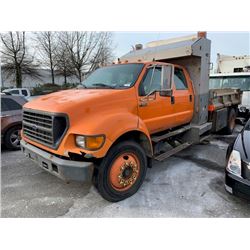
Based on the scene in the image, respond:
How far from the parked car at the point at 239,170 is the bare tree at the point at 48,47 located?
72.9 ft

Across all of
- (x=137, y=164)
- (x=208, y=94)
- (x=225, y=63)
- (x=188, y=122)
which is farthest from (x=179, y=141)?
(x=225, y=63)

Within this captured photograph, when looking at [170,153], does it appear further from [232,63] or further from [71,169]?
[232,63]

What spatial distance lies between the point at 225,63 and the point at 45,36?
59.5 ft

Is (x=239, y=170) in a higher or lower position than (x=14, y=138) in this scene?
higher

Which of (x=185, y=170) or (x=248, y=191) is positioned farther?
(x=185, y=170)

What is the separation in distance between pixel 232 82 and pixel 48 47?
756 inches

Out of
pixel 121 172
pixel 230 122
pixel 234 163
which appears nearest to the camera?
pixel 234 163

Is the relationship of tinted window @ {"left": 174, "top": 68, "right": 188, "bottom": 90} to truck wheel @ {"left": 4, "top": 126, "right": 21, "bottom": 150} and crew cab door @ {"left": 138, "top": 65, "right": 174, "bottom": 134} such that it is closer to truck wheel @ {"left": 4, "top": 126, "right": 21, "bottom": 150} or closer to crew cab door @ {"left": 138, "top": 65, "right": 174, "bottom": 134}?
crew cab door @ {"left": 138, "top": 65, "right": 174, "bottom": 134}

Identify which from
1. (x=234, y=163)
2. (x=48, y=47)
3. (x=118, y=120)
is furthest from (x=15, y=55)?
(x=234, y=163)

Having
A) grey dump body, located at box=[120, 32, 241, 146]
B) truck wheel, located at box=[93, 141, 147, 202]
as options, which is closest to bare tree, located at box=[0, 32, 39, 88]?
grey dump body, located at box=[120, 32, 241, 146]

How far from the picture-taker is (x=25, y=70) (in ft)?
73.6

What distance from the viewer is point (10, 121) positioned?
18.2 ft

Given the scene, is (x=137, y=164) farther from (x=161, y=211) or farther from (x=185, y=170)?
(x=185, y=170)

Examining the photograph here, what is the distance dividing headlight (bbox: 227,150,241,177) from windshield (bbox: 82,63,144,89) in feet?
6.17
